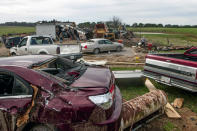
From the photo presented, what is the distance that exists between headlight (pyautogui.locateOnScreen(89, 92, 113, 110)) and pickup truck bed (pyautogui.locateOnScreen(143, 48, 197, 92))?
9.61ft

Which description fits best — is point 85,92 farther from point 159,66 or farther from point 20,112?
point 159,66

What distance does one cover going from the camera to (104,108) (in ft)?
8.57

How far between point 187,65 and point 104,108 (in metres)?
3.15

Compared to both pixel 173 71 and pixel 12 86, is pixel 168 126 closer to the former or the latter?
pixel 173 71

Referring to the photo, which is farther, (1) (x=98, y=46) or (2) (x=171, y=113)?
(1) (x=98, y=46)

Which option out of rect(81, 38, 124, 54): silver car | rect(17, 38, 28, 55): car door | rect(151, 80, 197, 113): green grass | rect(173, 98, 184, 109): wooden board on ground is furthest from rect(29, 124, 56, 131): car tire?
rect(81, 38, 124, 54): silver car

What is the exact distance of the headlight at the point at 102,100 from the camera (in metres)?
2.60

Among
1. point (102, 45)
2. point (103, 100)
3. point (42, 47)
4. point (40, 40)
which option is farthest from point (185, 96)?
point (102, 45)

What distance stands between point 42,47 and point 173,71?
780 centimetres

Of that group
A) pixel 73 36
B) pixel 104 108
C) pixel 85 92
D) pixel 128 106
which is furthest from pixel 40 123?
pixel 73 36

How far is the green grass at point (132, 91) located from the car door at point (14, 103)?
140 inches

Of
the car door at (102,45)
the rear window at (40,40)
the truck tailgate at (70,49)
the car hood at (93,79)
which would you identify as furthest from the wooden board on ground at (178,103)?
the car door at (102,45)

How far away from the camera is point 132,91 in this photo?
6121mm

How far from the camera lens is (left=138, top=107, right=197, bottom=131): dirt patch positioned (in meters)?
3.94
